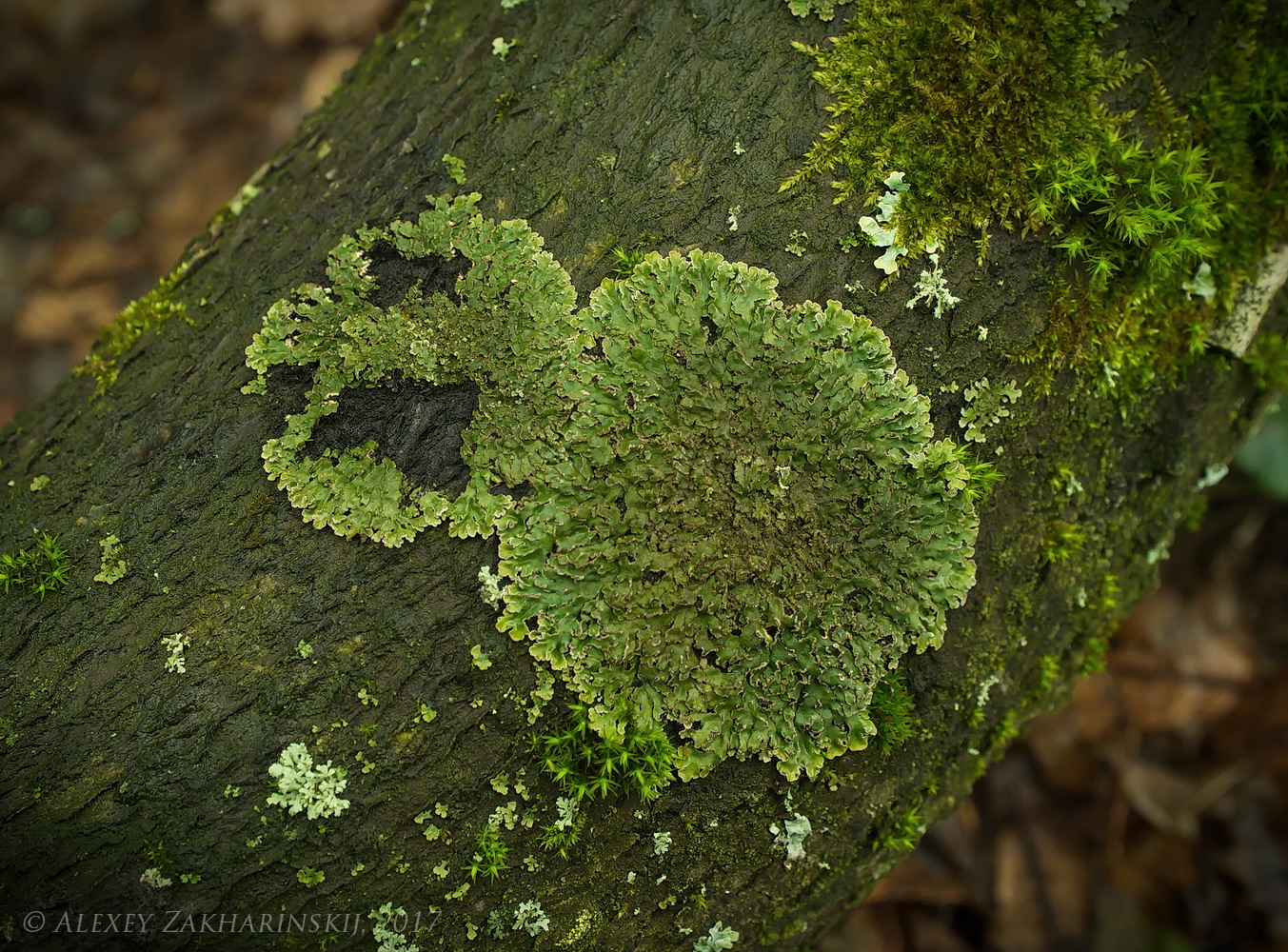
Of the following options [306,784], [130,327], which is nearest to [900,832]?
[306,784]

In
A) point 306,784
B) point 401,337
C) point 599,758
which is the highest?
point 401,337

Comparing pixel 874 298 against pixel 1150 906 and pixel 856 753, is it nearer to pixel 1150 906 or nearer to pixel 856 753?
pixel 856 753

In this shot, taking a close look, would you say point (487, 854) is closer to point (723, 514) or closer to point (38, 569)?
point (723, 514)

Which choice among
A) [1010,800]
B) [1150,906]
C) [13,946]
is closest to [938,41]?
[13,946]

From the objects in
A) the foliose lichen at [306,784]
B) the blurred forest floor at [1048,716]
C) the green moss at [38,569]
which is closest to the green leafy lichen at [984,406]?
the foliose lichen at [306,784]

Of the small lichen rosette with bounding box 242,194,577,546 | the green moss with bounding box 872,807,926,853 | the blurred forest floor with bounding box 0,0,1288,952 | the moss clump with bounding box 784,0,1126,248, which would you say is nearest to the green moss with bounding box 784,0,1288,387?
the moss clump with bounding box 784,0,1126,248

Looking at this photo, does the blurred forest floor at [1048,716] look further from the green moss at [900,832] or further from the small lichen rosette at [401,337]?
the small lichen rosette at [401,337]
